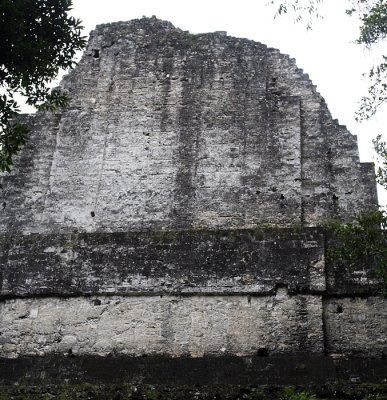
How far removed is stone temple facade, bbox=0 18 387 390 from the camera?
1294cm

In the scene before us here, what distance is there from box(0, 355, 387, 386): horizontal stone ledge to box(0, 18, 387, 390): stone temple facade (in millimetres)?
27

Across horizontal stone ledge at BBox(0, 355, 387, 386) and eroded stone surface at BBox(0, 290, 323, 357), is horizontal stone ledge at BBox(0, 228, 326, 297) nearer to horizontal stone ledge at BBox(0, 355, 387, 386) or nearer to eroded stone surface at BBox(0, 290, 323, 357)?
eroded stone surface at BBox(0, 290, 323, 357)

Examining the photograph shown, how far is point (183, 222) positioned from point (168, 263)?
1.54 metres

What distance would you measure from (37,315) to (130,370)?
2153 mm

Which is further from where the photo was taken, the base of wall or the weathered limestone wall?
the weathered limestone wall

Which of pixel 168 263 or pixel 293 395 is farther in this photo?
pixel 168 263

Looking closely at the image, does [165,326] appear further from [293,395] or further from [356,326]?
[293,395]

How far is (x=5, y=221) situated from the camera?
1566 centimetres

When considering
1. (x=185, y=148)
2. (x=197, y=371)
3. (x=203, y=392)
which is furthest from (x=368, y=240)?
(x=185, y=148)

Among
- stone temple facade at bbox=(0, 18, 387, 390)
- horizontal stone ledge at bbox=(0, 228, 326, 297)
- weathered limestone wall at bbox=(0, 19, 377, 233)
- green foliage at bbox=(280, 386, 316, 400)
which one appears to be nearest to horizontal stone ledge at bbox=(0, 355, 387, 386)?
stone temple facade at bbox=(0, 18, 387, 390)

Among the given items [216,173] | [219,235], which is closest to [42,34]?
[219,235]

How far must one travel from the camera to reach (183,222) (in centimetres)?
1504

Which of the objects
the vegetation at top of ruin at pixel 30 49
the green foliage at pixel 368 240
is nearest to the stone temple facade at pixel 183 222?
the green foliage at pixel 368 240

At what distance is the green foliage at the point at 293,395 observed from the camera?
10.3m
